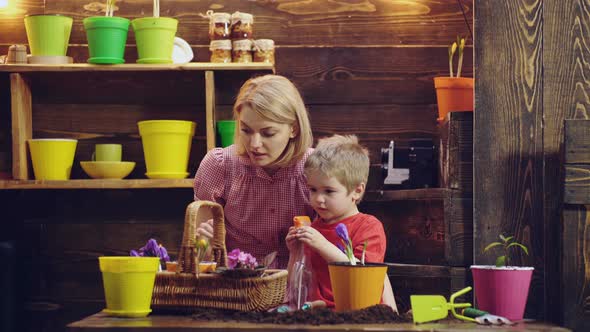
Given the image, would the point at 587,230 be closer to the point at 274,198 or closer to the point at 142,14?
the point at 274,198

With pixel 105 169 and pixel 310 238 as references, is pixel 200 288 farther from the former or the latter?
pixel 105 169

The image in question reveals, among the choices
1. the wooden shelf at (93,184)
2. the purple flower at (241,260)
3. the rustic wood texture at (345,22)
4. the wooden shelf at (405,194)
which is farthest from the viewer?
the rustic wood texture at (345,22)

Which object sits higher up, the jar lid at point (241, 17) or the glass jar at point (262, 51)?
the jar lid at point (241, 17)

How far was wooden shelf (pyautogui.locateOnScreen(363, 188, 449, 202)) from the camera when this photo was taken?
114 inches

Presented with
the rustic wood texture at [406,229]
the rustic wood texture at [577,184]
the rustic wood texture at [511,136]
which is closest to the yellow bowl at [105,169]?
the rustic wood texture at [406,229]

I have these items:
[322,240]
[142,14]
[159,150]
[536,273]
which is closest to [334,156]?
[322,240]

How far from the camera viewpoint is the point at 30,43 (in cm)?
335

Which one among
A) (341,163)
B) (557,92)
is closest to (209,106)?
(341,163)

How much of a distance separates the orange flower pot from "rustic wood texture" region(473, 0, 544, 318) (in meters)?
0.57

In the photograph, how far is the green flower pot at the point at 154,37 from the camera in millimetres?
3248

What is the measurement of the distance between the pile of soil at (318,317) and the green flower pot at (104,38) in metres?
1.70

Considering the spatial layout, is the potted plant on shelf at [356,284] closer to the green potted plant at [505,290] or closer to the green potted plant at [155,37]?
the green potted plant at [505,290]

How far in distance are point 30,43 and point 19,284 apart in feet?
3.27

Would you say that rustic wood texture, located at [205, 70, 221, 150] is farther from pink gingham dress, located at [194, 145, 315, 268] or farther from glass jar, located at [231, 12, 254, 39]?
pink gingham dress, located at [194, 145, 315, 268]
